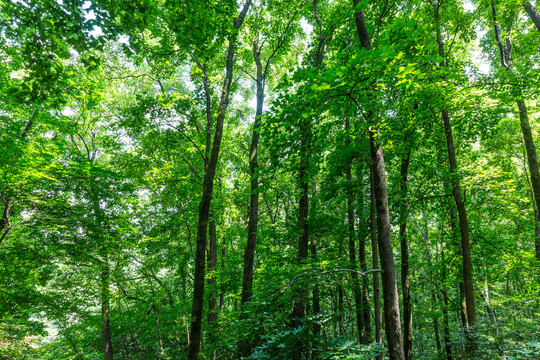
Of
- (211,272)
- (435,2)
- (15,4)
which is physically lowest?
(211,272)

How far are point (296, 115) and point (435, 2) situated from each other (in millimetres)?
8580

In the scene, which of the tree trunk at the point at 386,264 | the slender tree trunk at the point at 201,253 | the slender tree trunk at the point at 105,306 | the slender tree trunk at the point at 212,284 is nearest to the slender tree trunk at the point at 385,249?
the tree trunk at the point at 386,264

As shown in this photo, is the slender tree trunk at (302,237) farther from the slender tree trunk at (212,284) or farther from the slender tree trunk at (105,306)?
the slender tree trunk at (105,306)

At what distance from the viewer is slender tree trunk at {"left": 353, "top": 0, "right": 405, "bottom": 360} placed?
3.52 metres

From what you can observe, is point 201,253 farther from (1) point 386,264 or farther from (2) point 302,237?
(1) point 386,264

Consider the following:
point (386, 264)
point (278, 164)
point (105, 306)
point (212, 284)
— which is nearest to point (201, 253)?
point (278, 164)

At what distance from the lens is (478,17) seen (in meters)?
7.88

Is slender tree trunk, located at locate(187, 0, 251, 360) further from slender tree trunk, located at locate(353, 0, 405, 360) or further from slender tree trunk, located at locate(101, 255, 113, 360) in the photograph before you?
slender tree trunk, located at locate(101, 255, 113, 360)

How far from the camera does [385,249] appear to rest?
382 centimetres

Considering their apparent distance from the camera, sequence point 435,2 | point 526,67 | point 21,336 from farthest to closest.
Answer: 1. point 435,2
2. point 21,336
3. point 526,67

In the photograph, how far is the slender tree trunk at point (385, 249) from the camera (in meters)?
3.52

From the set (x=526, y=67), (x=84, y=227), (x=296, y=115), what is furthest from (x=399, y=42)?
(x=84, y=227)

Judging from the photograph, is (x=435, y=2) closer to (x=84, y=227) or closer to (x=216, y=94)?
(x=216, y=94)

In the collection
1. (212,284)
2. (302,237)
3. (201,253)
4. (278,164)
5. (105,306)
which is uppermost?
(278,164)
